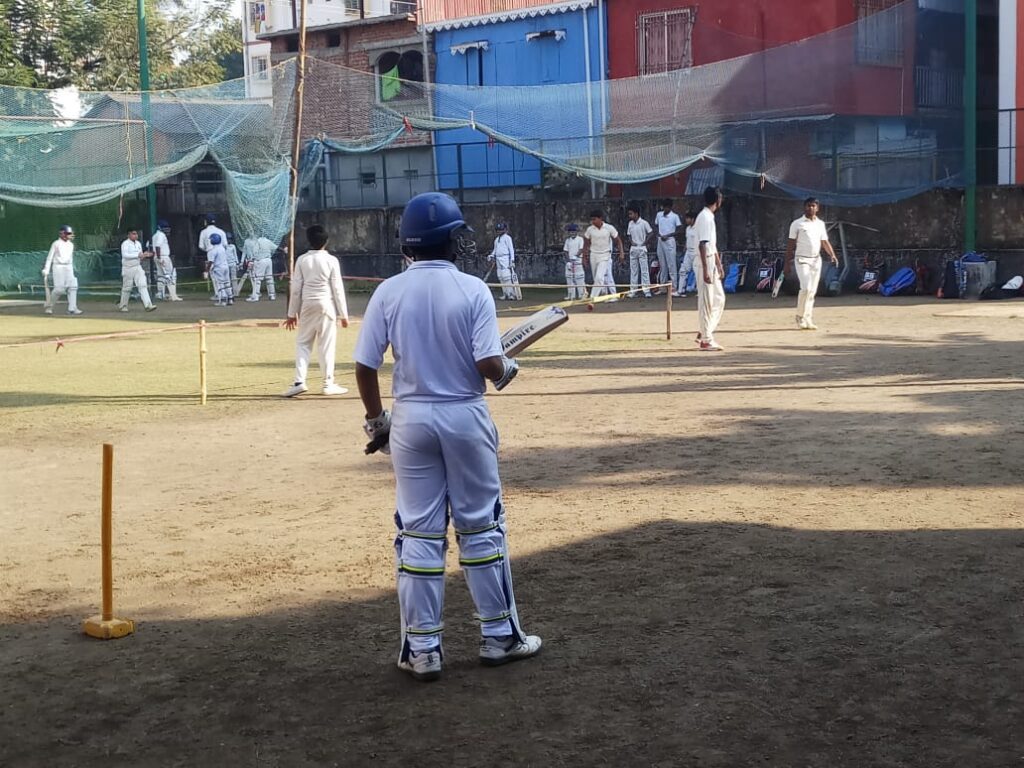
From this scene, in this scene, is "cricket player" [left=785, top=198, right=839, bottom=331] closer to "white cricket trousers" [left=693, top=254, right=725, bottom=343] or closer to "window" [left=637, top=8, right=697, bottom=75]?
"white cricket trousers" [left=693, top=254, right=725, bottom=343]

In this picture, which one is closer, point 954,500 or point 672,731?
point 672,731

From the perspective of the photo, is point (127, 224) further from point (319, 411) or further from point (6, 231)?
point (319, 411)

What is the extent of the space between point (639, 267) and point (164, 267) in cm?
1102

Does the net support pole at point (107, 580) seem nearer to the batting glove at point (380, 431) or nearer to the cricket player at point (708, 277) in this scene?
the batting glove at point (380, 431)

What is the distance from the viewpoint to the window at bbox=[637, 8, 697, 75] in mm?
32625

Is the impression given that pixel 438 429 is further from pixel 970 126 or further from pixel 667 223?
pixel 667 223

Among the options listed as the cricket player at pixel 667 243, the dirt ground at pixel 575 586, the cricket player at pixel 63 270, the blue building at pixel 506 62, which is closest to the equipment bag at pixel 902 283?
the cricket player at pixel 667 243

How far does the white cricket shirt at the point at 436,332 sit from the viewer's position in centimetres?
530

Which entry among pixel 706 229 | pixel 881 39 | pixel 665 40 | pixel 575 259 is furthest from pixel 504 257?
pixel 706 229

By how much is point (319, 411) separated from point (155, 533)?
494 centimetres

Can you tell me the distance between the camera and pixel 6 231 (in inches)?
1302

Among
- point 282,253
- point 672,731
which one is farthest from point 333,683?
point 282,253

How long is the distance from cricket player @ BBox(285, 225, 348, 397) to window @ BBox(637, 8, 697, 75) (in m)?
20.7

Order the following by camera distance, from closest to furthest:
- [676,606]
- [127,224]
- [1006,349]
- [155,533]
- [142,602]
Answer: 1. [676,606]
2. [142,602]
3. [155,533]
4. [1006,349]
5. [127,224]
